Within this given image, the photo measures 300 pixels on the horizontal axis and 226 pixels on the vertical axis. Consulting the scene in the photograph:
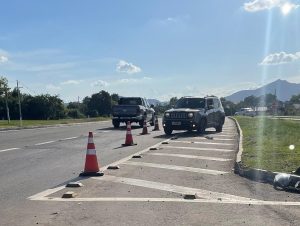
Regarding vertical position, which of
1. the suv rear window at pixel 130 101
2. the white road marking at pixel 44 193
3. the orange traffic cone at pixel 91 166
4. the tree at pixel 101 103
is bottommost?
the white road marking at pixel 44 193

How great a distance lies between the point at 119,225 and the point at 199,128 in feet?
58.6

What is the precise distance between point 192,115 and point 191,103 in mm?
1720

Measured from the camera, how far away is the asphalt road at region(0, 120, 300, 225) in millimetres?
6707

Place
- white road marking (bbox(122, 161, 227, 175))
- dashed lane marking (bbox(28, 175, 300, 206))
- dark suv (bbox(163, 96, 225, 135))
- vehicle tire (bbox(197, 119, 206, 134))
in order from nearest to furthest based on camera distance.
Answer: dashed lane marking (bbox(28, 175, 300, 206)) < white road marking (bbox(122, 161, 227, 175)) < dark suv (bbox(163, 96, 225, 135)) < vehicle tire (bbox(197, 119, 206, 134))

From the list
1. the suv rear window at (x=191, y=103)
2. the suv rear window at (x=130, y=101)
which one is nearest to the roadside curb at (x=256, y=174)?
the suv rear window at (x=191, y=103)

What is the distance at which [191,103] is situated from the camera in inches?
992

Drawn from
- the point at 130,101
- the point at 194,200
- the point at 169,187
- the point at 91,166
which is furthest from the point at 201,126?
the point at 194,200

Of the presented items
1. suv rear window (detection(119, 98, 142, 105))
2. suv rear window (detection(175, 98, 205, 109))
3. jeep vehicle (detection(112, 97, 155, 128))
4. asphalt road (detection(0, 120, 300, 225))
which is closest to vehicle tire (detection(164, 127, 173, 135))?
suv rear window (detection(175, 98, 205, 109))

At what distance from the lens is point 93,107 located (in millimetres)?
108188

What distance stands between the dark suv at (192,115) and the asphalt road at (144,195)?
9.79 meters

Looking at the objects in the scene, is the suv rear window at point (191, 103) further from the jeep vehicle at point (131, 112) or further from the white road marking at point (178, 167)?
the white road marking at point (178, 167)

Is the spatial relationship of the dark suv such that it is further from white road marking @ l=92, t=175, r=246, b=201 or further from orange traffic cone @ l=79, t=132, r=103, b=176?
white road marking @ l=92, t=175, r=246, b=201

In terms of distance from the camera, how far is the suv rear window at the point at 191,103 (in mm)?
24984

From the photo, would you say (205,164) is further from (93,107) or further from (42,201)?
(93,107)
